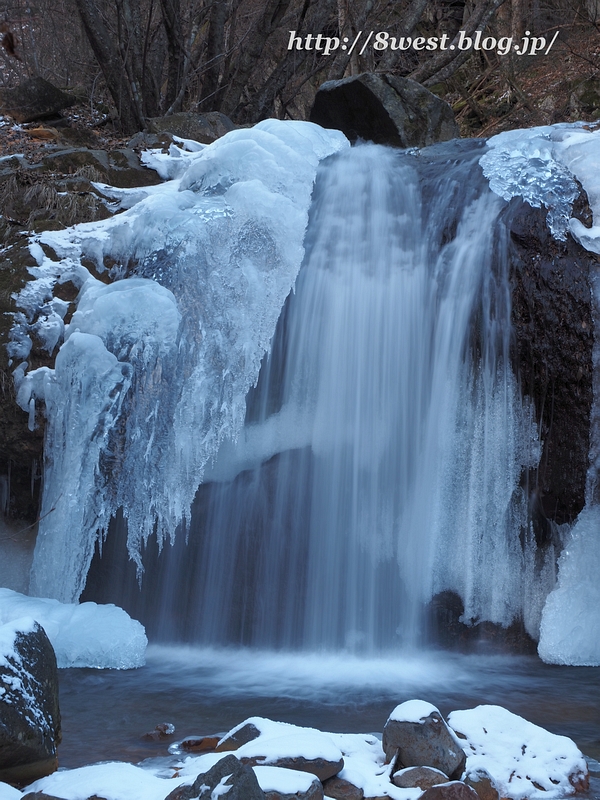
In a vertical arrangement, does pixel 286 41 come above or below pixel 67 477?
above

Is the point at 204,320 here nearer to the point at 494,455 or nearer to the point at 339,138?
the point at 494,455

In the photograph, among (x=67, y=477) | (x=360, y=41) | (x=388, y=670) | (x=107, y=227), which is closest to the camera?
(x=388, y=670)

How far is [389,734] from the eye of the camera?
2.51m

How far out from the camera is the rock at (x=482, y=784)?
241 cm

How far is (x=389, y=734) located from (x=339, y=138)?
5377 millimetres

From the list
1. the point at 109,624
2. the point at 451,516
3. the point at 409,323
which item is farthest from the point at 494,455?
the point at 109,624

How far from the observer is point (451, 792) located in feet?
7.24

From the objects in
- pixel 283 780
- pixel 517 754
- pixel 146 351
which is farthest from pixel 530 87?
pixel 283 780

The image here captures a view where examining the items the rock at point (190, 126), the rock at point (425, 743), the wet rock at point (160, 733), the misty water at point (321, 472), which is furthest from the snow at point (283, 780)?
the rock at point (190, 126)

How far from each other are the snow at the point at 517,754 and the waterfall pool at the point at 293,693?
12 cm

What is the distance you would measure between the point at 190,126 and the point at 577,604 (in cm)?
518

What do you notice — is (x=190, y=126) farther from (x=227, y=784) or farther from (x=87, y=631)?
(x=227, y=784)

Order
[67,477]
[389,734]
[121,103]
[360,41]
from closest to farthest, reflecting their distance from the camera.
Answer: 1. [389,734]
2. [67,477]
3. [121,103]
4. [360,41]

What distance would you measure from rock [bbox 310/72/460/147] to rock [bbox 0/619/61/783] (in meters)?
5.87
